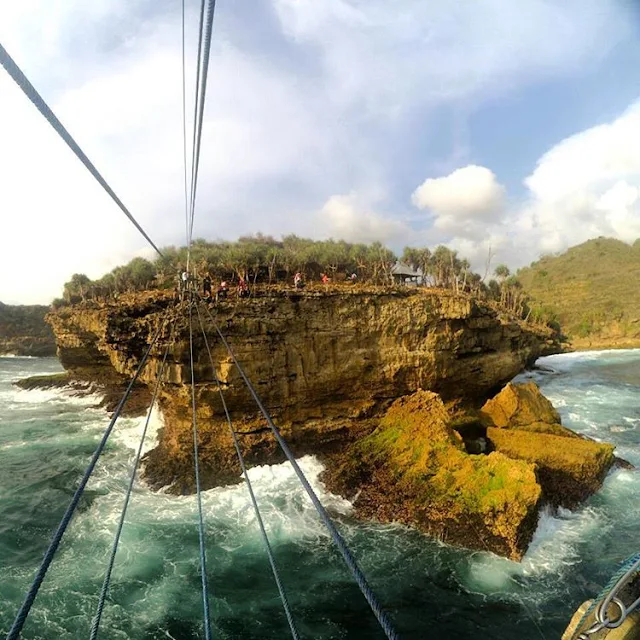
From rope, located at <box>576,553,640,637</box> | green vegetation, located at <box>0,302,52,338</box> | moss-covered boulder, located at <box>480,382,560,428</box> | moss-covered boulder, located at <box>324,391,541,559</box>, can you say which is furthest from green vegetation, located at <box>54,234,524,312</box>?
green vegetation, located at <box>0,302,52,338</box>

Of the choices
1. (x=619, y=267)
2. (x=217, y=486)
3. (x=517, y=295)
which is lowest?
(x=217, y=486)

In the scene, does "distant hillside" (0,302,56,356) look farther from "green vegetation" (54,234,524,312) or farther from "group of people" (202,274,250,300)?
"group of people" (202,274,250,300)

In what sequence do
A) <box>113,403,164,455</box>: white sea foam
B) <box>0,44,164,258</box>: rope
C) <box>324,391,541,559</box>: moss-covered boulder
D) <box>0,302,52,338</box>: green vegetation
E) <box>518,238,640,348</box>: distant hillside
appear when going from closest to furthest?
1. <box>0,44,164,258</box>: rope
2. <box>324,391,541,559</box>: moss-covered boulder
3. <box>113,403,164,455</box>: white sea foam
4. <box>518,238,640,348</box>: distant hillside
5. <box>0,302,52,338</box>: green vegetation

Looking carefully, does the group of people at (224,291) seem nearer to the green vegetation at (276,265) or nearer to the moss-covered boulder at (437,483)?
the green vegetation at (276,265)

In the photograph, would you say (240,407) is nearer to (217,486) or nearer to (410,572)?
(217,486)

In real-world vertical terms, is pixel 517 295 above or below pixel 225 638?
above

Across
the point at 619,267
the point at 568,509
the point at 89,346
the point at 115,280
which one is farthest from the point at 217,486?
the point at 619,267

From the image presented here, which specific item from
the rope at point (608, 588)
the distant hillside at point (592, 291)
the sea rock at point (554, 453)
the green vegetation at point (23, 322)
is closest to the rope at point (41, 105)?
the rope at point (608, 588)
